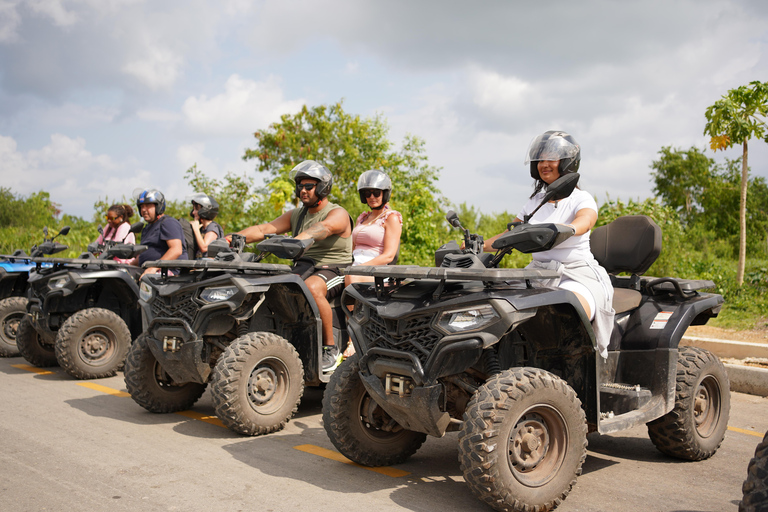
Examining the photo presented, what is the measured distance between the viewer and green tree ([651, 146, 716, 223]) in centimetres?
3612

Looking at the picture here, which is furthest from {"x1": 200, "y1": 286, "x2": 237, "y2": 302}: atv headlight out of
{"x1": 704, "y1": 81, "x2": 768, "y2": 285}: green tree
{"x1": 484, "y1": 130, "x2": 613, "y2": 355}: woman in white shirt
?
{"x1": 704, "y1": 81, "x2": 768, "y2": 285}: green tree

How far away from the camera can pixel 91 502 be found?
149 inches

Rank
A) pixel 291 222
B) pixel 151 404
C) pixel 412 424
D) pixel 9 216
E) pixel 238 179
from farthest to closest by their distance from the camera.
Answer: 1. pixel 9 216
2. pixel 238 179
3. pixel 291 222
4. pixel 151 404
5. pixel 412 424

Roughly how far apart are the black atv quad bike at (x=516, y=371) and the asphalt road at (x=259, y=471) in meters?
0.26

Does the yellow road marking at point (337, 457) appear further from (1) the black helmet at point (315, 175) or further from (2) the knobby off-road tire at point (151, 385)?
(1) the black helmet at point (315, 175)

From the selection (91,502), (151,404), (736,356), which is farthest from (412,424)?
(736,356)

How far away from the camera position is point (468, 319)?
361cm

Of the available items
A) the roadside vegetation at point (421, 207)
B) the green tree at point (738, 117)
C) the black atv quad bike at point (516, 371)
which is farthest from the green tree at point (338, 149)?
the black atv quad bike at point (516, 371)

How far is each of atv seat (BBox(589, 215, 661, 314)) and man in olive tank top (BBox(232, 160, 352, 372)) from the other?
233 centimetres

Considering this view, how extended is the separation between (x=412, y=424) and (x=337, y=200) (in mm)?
16192

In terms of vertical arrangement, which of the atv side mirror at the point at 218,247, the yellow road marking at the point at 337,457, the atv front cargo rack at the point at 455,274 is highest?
the atv side mirror at the point at 218,247

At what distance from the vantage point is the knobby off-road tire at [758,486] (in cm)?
262

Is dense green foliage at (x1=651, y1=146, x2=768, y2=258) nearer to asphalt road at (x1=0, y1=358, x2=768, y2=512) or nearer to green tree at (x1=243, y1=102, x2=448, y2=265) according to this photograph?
green tree at (x1=243, y1=102, x2=448, y2=265)

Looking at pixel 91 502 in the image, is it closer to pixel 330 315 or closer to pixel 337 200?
pixel 330 315
